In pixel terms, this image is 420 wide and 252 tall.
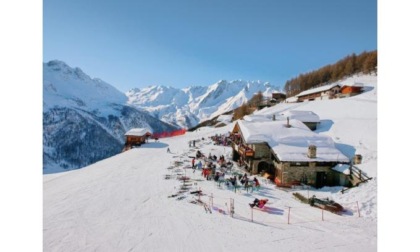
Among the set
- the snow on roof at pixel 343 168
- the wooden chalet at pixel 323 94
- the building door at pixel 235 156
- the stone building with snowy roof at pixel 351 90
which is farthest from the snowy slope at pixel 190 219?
the wooden chalet at pixel 323 94

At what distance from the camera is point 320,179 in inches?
1077

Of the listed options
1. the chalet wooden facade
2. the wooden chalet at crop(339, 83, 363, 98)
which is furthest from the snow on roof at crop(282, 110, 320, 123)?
the wooden chalet at crop(339, 83, 363, 98)

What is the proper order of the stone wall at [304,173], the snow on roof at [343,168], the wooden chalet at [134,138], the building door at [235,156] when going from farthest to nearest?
the wooden chalet at [134,138] → the building door at [235,156] → the stone wall at [304,173] → the snow on roof at [343,168]

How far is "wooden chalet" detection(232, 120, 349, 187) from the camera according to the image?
2723cm

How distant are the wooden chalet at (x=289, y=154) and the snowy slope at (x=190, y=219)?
2021 mm

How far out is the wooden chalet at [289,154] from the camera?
89.4 feet

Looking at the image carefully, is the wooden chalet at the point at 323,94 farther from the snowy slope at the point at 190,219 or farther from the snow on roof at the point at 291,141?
→ the snowy slope at the point at 190,219

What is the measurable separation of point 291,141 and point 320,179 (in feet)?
19.1

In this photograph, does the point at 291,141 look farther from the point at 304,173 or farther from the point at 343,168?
the point at 343,168

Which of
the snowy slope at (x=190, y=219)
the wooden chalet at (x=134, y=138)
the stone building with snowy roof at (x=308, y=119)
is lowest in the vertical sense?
the snowy slope at (x=190, y=219)

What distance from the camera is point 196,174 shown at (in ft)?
98.9
